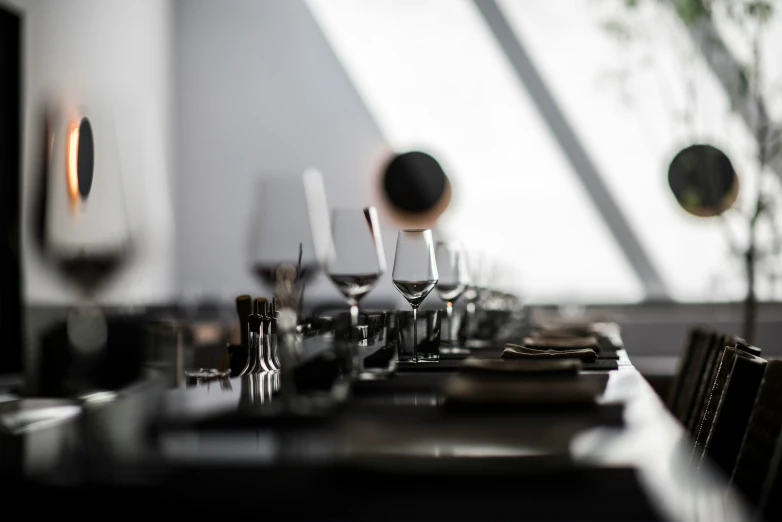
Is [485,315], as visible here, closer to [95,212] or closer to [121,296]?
[95,212]

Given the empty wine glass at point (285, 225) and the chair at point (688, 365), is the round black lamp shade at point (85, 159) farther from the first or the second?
the chair at point (688, 365)

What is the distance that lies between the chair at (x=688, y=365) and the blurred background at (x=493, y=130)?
9.93 feet

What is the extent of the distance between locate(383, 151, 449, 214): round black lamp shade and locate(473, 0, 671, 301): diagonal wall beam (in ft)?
2.77

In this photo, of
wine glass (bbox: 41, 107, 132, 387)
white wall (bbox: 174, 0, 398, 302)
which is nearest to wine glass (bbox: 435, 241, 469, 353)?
wine glass (bbox: 41, 107, 132, 387)

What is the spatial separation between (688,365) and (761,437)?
1514 mm

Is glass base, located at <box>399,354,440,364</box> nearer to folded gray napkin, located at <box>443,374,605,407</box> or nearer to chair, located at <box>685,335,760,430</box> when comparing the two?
chair, located at <box>685,335,760,430</box>

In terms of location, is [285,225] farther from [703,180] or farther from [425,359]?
[703,180]

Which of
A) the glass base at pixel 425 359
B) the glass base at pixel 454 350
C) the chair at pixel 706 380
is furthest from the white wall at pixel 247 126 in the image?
the glass base at pixel 425 359

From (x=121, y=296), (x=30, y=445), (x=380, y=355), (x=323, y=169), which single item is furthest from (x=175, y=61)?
(x=30, y=445)

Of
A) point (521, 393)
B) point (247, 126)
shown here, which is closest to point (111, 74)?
point (247, 126)

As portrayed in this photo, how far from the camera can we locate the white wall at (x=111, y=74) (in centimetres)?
471

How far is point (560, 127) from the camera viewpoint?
6.46 m

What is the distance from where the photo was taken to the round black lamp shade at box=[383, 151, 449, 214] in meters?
6.75

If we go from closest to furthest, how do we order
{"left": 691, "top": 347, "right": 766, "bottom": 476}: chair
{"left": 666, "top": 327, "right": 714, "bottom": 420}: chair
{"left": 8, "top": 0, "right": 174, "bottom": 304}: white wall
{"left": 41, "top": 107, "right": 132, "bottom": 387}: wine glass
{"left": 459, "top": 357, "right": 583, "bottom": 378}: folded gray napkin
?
{"left": 41, "top": 107, "right": 132, "bottom": 387}: wine glass → {"left": 459, "top": 357, "right": 583, "bottom": 378}: folded gray napkin → {"left": 691, "top": 347, "right": 766, "bottom": 476}: chair → {"left": 666, "top": 327, "right": 714, "bottom": 420}: chair → {"left": 8, "top": 0, "right": 174, "bottom": 304}: white wall
